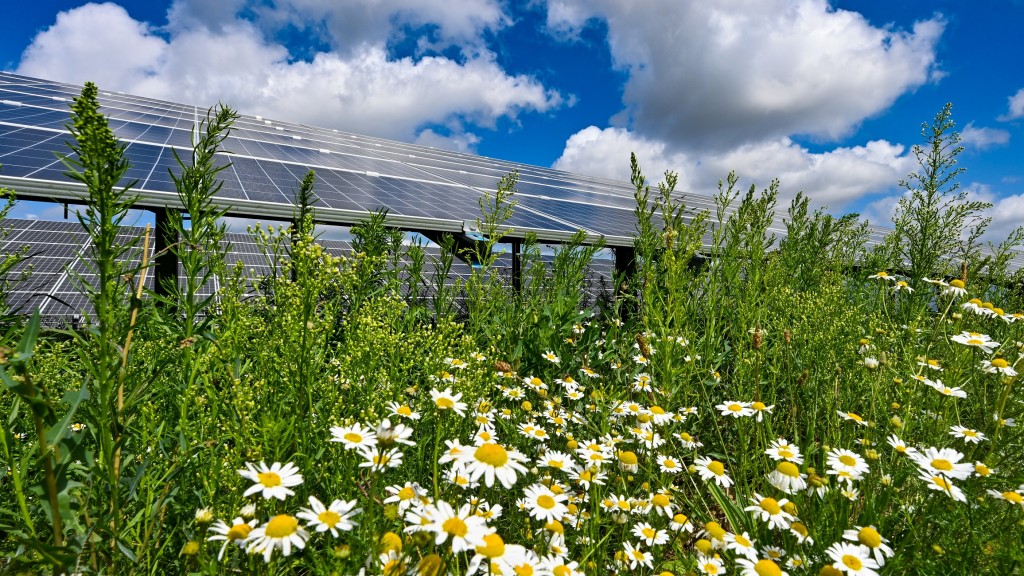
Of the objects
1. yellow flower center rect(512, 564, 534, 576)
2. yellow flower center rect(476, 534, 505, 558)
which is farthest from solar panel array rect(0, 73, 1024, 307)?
yellow flower center rect(512, 564, 534, 576)

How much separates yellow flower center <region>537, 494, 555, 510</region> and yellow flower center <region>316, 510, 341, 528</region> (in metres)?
0.57

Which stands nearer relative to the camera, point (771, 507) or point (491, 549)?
point (491, 549)

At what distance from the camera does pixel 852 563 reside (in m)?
1.26

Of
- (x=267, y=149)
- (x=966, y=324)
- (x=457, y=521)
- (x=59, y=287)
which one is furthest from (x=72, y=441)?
(x=267, y=149)

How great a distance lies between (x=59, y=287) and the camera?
5.91m

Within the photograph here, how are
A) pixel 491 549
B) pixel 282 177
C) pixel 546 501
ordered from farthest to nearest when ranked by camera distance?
pixel 282 177
pixel 546 501
pixel 491 549

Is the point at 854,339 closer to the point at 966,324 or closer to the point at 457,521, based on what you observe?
the point at 966,324

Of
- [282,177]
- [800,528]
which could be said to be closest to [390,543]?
[800,528]

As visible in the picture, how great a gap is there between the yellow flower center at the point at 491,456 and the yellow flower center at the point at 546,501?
1.05 ft

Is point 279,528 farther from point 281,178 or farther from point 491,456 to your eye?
point 281,178

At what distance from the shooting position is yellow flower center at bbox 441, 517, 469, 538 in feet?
3.10

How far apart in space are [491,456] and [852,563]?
38.6 inches

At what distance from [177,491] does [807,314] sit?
3391 mm

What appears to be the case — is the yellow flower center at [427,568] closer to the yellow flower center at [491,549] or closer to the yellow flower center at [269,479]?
the yellow flower center at [491,549]
